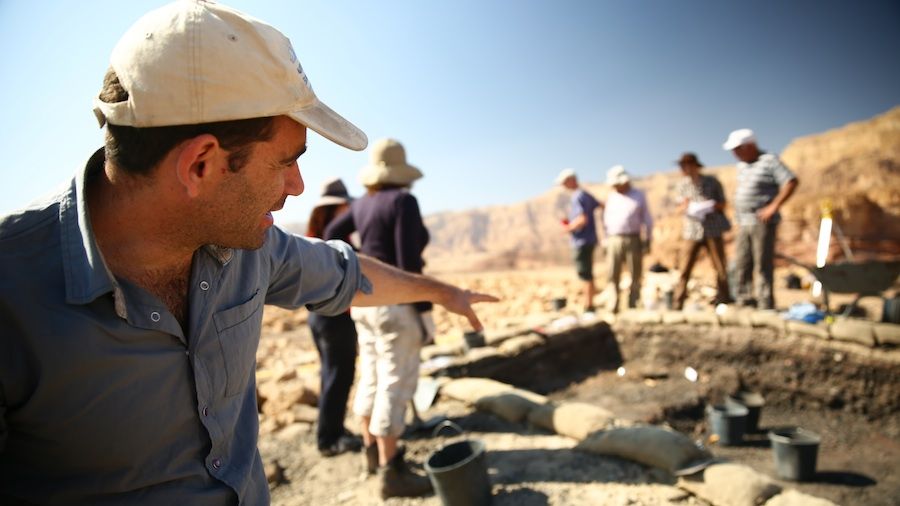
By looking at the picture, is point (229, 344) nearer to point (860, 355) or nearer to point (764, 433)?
point (764, 433)

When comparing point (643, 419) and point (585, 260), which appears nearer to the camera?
point (643, 419)

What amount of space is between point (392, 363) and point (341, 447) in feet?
3.66

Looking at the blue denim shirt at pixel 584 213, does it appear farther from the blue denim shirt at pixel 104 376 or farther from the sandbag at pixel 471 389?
the blue denim shirt at pixel 104 376

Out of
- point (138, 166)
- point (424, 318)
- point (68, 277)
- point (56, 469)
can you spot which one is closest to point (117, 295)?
point (68, 277)

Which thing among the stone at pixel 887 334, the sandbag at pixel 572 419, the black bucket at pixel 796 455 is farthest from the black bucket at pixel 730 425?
the sandbag at pixel 572 419

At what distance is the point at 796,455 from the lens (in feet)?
12.8

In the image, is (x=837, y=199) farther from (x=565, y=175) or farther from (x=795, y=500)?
(x=795, y=500)

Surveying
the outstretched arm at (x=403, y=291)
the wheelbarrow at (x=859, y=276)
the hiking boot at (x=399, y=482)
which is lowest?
the hiking boot at (x=399, y=482)

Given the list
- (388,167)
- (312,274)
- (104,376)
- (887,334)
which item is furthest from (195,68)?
(887,334)

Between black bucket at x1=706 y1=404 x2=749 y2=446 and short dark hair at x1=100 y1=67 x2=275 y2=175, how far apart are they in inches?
196

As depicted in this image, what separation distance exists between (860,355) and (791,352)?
0.62 m

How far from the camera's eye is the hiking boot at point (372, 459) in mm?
3445

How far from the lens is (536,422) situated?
12.9 ft

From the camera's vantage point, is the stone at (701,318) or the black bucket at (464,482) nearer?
the black bucket at (464,482)
